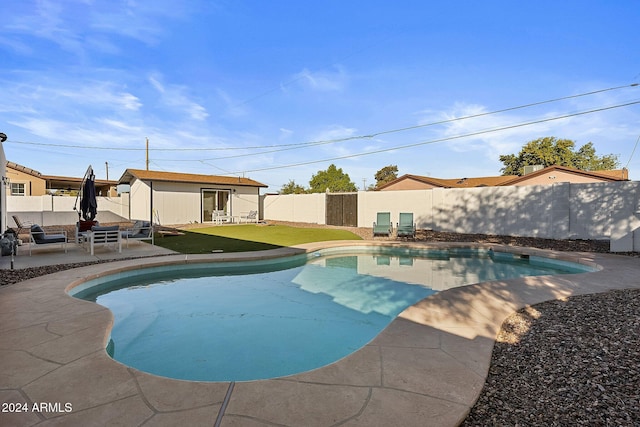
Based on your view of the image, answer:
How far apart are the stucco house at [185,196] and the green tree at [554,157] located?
2673 centimetres

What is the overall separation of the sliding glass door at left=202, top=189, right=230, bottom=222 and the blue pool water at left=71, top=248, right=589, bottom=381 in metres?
13.9

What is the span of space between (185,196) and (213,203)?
2.15 metres

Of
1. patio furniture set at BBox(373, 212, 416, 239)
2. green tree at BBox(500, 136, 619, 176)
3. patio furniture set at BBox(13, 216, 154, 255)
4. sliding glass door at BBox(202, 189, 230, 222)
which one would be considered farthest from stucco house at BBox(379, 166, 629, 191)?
patio furniture set at BBox(13, 216, 154, 255)

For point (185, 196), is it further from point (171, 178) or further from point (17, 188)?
point (17, 188)

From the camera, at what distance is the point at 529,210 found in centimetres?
1248

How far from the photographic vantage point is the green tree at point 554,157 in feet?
115

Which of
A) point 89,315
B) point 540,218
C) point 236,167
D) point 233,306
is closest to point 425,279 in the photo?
point 233,306

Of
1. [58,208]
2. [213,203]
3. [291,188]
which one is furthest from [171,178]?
[291,188]

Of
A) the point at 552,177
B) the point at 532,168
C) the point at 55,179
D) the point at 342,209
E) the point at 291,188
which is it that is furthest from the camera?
the point at 291,188

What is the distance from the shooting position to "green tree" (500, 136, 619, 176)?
35.0m

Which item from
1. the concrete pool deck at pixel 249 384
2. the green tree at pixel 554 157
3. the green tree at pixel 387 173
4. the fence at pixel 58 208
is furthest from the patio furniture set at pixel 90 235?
the green tree at pixel 387 173

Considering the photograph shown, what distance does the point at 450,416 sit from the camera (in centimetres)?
204

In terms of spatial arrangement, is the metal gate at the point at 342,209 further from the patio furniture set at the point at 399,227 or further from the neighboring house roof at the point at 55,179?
the neighboring house roof at the point at 55,179

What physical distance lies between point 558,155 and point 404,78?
95.7 feet
